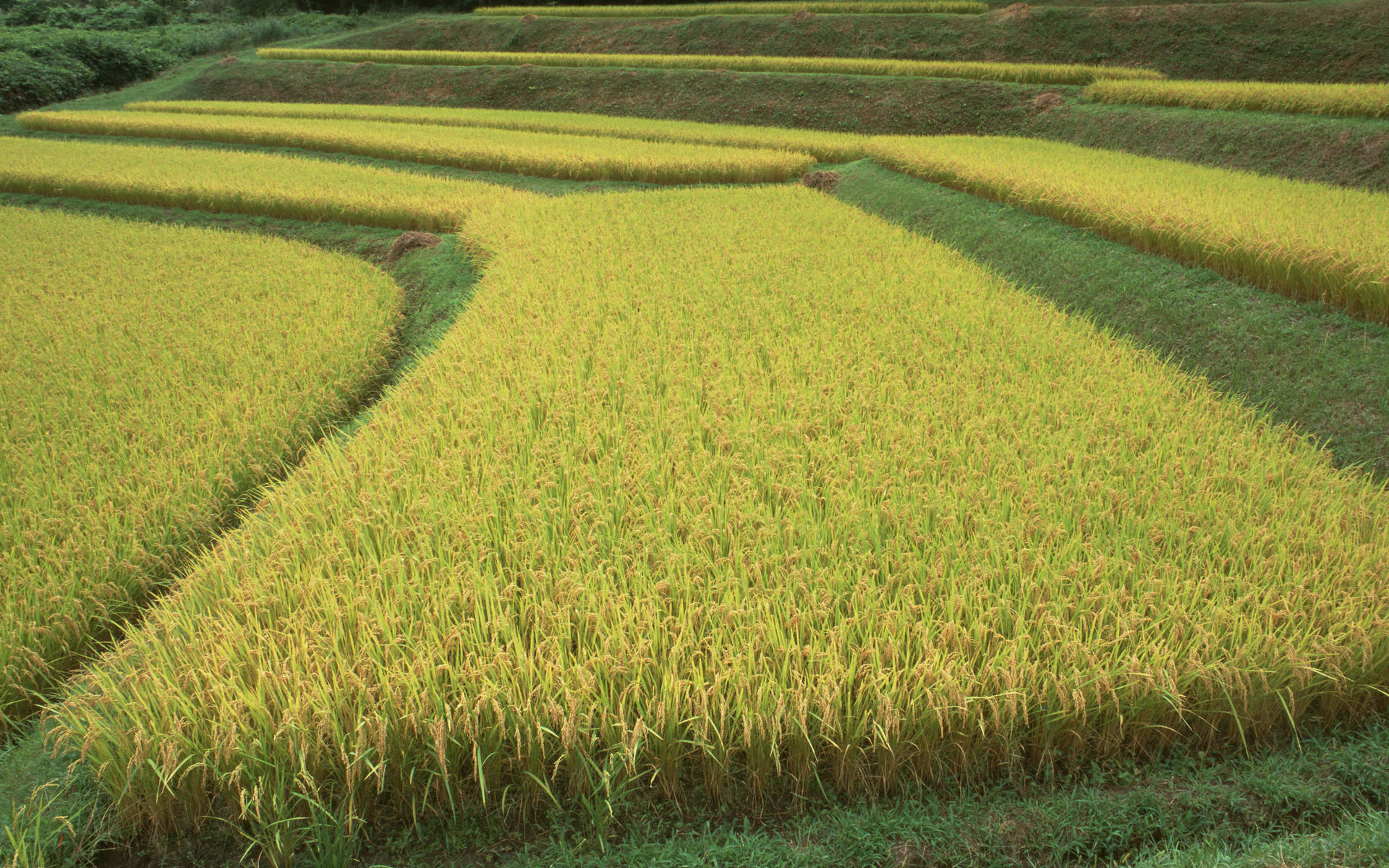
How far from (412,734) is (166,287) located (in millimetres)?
5174

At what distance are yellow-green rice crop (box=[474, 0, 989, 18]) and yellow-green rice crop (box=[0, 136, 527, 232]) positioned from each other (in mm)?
14149

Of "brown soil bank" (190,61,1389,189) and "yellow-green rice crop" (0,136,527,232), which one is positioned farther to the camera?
"brown soil bank" (190,61,1389,189)

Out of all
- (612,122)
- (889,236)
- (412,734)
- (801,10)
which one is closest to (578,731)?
(412,734)

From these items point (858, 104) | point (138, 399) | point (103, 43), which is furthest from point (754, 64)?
point (103, 43)

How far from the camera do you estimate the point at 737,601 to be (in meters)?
1.96

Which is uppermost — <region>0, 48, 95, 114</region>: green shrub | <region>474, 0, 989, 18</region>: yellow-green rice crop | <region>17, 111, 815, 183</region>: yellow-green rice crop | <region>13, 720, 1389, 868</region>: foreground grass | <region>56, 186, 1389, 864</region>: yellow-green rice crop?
<region>474, 0, 989, 18</region>: yellow-green rice crop

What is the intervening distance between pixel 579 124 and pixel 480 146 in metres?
3.71

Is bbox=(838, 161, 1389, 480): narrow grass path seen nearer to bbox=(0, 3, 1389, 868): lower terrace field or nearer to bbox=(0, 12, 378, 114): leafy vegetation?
bbox=(0, 3, 1389, 868): lower terrace field

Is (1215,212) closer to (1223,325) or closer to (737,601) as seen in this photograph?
(1223,325)

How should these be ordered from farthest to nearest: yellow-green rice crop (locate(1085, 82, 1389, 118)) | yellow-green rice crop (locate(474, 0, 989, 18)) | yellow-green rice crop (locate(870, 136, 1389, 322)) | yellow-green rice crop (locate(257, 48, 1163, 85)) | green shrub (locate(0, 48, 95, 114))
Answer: yellow-green rice crop (locate(474, 0, 989, 18)) < green shrub (locate(0, 48, 95, 114)) < yellow-green rice crop (locate(257, 48, 1163, 85)) < yellow-green rice crop (locate(1085, 82, 1389, 118)) < yellow-green rice crop (locate(870, 136, 1389, 322))

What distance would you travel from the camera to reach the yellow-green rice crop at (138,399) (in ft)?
7.65

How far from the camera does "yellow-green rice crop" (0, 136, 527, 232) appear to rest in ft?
26.6

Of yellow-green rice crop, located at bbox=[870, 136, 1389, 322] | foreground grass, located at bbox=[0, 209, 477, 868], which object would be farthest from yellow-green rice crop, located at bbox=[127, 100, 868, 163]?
foreground grass, located at bbox=[0, 209, 477, 868]

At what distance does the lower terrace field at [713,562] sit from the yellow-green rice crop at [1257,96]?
4377mm
